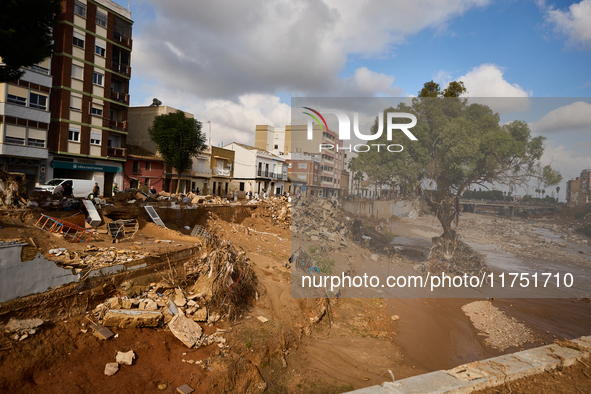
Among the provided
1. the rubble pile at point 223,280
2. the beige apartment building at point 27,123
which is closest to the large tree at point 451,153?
the rubble pile at point 223,280

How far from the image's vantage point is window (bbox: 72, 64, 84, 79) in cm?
2367

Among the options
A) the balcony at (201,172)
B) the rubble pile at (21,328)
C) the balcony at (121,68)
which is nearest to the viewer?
the rubble pile at (21,328)

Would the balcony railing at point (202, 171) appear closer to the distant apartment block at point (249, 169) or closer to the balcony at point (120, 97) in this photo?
A: the distant apartment block at point (249, 169)

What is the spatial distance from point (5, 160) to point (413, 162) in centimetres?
2343

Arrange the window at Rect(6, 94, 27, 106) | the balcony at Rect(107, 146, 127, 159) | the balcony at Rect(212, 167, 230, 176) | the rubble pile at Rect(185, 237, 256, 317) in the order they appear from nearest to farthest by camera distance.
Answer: the rubble pile at Rect(185, 237, 256, 317)
the window at Rect(6, 94, 27, 106)
the balcony at Rect(107, 146, 127, 159)
the balcony at Rect(212, 167, 230, 176)

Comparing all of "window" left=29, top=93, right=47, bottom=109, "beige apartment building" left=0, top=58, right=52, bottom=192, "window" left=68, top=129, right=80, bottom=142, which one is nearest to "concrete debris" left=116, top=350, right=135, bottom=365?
"beige apartment building" left=0, top=58, right=52, bottom=192

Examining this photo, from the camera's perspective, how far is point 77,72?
23.9 metres

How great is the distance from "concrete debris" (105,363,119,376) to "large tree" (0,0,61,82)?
8777 millimetres

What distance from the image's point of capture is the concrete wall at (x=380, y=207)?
9.89 m

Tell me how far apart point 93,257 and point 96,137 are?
2063 cm

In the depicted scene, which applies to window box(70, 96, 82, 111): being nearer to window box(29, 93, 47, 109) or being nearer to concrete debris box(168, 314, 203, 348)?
window box(29, 93, 47, 109)

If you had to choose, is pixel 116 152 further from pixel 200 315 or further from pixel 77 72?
pixel 200 315

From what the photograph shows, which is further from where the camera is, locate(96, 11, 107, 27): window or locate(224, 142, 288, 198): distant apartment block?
locate(224, 142, 288, 198): distant apartment block

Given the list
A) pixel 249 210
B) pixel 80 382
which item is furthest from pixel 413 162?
pixel 249 210
